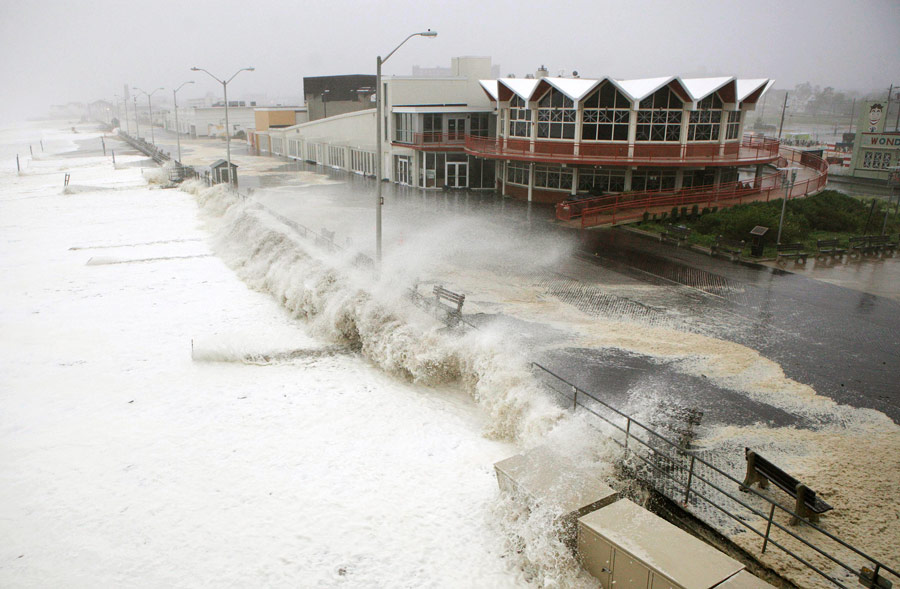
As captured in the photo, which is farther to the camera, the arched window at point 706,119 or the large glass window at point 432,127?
Result: the large glass window at point 432,127

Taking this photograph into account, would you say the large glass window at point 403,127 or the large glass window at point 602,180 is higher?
the large glass window at point 403,127

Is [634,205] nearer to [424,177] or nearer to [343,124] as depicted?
[424,177]

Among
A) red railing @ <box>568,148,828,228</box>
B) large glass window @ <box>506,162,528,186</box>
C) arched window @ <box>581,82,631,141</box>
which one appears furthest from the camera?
large glass window @ <box>506,162,528,186</box>

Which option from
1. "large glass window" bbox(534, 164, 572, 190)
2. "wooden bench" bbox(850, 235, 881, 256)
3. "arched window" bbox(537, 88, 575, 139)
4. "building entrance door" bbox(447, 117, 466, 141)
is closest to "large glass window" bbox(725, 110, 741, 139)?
"arched window" bbox(537, 88, 575, 139)

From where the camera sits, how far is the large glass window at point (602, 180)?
108ft

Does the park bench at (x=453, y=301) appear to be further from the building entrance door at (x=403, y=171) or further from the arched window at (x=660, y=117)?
the building entrance door at (x=403, y=171)

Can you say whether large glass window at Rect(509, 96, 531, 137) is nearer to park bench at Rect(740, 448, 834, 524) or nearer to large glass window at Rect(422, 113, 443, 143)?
large glass window at Rect(422, 113, 443, 143)

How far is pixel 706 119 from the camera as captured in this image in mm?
32469

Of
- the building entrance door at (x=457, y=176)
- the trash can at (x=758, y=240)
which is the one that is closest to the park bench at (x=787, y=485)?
the trash can at (x=758, y=240)

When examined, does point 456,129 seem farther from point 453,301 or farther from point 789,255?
point 453,301

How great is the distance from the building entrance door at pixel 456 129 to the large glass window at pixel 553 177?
25.8 feet

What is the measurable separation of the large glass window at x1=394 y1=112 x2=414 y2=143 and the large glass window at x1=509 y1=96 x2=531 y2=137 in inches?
289

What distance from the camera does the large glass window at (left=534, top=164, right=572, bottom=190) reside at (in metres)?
34.4

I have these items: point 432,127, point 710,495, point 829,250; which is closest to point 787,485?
point 710,495
